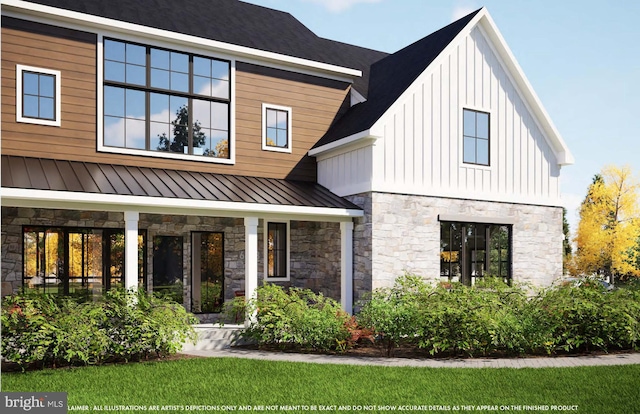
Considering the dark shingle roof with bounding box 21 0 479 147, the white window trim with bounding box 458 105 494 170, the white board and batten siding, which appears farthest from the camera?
the white window trim with bounding box 458 105 494 170

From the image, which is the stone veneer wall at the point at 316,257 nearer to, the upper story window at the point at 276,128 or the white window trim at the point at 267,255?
the white window trim at the point at 267,255

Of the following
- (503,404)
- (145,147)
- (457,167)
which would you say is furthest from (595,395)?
(145,147)

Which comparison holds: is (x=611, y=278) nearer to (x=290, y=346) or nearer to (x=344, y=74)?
(x=344, y=74)

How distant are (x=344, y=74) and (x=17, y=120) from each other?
7.69m

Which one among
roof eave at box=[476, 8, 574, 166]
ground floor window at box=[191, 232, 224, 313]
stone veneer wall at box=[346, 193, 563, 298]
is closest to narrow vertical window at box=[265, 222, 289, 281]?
ground floor window at box=[191, 232, 224, 313]

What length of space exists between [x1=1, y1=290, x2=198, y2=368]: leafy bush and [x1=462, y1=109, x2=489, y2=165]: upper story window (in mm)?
7792

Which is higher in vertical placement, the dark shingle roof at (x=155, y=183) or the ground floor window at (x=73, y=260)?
the dark shingle roof at (x=155, y=183)

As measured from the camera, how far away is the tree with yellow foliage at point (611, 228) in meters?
35.7

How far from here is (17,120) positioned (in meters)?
11.7

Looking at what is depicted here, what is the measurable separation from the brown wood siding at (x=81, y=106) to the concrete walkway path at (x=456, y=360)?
191 inches

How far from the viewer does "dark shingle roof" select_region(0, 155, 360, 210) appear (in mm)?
10688

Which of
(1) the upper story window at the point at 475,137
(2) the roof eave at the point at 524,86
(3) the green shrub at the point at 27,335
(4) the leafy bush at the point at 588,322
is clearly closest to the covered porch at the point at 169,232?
(3) the green shrub at the point at 27,335

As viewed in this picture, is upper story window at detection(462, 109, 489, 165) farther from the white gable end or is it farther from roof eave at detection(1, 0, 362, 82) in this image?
roof eave at detection(1, 0, 362, 82)

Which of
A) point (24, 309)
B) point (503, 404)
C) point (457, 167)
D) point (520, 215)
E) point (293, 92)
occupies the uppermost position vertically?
point (293, 92)
